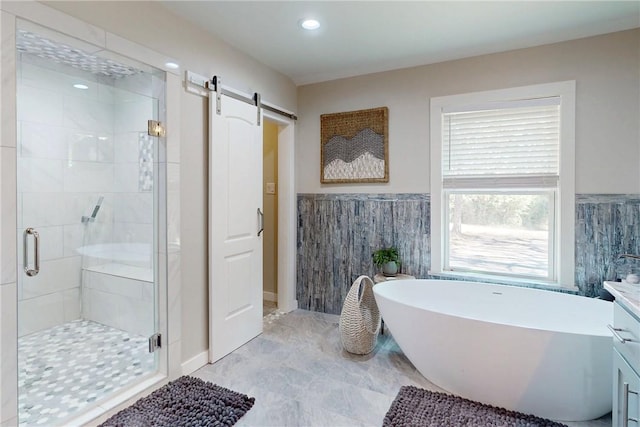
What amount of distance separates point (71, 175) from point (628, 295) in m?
3.55

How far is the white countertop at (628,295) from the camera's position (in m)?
1.27

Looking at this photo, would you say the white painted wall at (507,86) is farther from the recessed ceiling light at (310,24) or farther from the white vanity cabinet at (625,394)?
the white vanity cabinet at (625,394)

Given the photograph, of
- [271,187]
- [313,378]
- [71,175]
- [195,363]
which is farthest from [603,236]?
[71,175]

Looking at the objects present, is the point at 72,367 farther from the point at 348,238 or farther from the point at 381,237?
the point at 381,237

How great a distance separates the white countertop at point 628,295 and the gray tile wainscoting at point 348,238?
1.57m

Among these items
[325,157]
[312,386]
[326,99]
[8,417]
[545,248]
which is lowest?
[312,386]

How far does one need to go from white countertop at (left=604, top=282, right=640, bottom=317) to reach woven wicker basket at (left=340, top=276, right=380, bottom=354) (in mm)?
1553

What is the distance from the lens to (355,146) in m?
3.33

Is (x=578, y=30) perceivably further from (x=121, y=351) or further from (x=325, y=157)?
(x=121, y=351)

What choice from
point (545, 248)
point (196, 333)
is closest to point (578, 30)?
point (545, 248)

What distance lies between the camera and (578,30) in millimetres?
2447

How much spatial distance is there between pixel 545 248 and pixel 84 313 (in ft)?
12.7

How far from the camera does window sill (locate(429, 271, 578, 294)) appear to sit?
2.59m

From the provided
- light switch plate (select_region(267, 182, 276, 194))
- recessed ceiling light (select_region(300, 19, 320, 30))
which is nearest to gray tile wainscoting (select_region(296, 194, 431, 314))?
light switch plate (select_region(267, 182, 276, 194))
